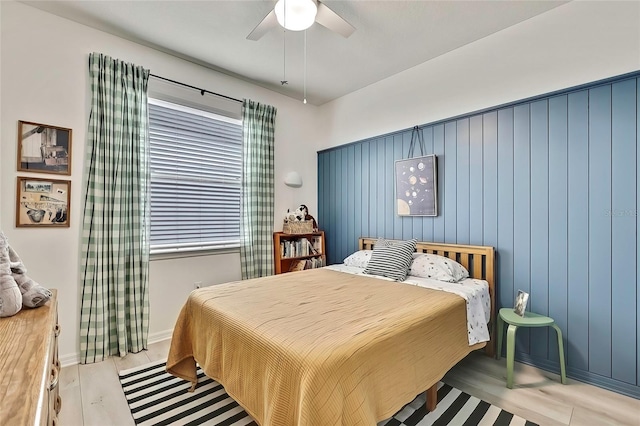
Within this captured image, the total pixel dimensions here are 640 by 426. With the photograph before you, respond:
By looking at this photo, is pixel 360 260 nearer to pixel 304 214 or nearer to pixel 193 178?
pixel 304 214

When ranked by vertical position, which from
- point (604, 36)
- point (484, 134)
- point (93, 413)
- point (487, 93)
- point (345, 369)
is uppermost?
point (604, 36)

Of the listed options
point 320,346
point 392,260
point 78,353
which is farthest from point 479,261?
point 78,353

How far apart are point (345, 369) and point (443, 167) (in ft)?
7.81

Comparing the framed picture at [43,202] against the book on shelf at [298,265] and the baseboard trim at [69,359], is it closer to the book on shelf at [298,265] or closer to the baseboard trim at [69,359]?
the baseboard trim at [69,359]

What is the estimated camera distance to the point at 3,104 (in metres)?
2.21

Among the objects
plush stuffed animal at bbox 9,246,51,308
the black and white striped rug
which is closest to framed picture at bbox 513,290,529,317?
the black and white striped rug

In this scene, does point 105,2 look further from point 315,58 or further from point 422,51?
point 422,51

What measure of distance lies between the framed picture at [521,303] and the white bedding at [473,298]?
21 cm

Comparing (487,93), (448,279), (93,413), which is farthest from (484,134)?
(93,413)

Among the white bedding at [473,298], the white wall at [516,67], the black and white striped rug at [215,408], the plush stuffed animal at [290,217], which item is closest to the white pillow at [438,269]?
the white bedding at [473,298]

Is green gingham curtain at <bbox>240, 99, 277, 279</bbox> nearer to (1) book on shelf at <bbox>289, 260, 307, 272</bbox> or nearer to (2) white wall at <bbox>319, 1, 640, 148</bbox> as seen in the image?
(1) book on shelf at <bbox>289, 260, 307, 272</bbox>

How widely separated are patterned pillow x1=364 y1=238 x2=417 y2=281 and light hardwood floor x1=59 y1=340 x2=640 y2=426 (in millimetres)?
889

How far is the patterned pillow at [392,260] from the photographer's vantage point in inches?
108

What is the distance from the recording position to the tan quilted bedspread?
128cm
